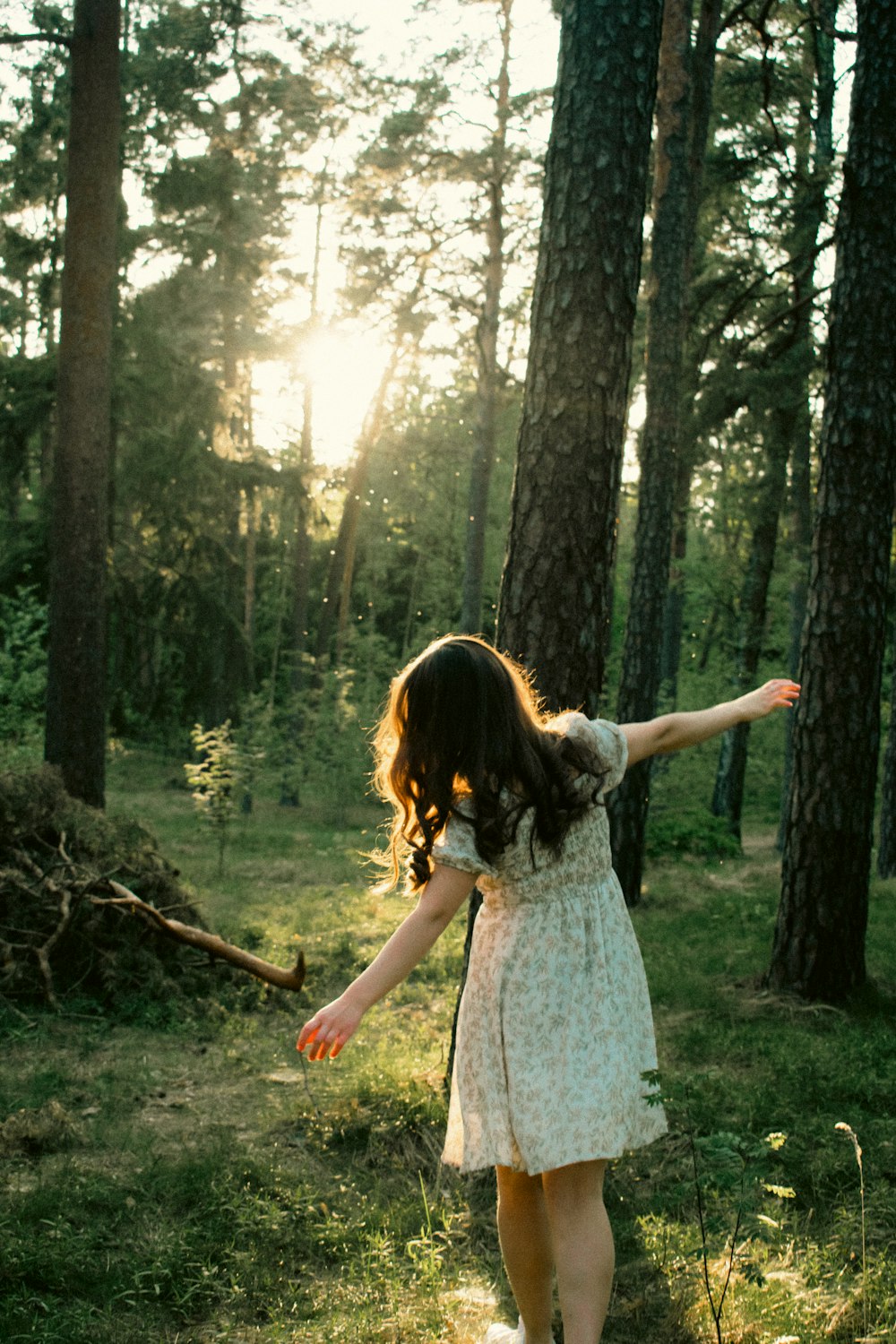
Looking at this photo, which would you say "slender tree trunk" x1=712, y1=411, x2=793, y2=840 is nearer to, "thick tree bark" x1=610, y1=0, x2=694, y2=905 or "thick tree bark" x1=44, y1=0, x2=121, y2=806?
"thick tree bark" x1=610, y1=0, x2=694, y2=905

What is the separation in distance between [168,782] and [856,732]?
65.4 ft

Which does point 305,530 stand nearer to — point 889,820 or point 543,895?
point 889,820

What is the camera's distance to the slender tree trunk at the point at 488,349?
1855 cm

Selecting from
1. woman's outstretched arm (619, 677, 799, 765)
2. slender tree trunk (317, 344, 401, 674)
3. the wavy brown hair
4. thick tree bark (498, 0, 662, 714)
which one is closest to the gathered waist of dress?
the wavy brown hair

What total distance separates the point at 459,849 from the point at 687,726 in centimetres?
84

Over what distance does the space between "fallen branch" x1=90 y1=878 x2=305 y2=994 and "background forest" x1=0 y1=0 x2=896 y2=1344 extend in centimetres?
36

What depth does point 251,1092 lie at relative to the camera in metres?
5.53

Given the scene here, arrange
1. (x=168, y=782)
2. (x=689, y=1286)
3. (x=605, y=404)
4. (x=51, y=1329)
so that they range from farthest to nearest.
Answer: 1. (x=168, y=782)
2. (x=605, y=404)
3. (x=689, y=1286)
4. (x=51, y=1329)

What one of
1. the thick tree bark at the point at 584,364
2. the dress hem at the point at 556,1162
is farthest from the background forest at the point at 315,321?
the dress hem at the point at 556,1162

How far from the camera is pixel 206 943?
6.82m

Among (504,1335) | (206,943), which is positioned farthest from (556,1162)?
(206,943)

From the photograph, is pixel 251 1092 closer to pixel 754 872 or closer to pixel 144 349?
pixel 754 872

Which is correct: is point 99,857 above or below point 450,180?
below

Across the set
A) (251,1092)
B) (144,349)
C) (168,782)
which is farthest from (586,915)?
(168,782)
